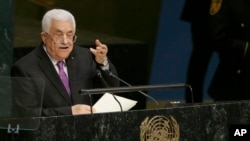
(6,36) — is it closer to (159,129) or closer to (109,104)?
(109,104)

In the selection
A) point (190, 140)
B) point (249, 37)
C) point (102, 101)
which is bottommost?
point (190, 140)

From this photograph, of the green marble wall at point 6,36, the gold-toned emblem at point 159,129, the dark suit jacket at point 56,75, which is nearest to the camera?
the gold-toned emblem at point 159,129

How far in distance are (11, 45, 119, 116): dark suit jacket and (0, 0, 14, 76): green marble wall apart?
3.18 feet

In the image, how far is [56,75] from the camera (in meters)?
4.17

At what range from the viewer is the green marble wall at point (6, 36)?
519 centimetres

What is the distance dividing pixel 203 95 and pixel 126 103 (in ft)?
7.27

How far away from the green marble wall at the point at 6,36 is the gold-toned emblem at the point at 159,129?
1847mm

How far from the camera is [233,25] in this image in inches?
211

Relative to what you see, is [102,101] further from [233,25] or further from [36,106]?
[233,25]

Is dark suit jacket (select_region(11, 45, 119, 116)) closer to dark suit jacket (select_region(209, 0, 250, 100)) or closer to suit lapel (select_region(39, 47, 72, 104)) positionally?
suit lapel (select_region(39, 47, 72, 104))

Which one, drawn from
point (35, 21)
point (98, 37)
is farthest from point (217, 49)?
point (35, 21)

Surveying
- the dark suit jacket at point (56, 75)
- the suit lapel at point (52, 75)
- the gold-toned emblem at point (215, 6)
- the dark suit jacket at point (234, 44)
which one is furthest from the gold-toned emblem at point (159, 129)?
the gold-toned emblem at point (215, 6)

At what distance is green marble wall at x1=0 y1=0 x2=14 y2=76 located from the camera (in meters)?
5.19

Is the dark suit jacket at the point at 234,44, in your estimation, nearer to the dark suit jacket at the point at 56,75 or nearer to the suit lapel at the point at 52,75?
the dark suit jacket at the point at 56,75
